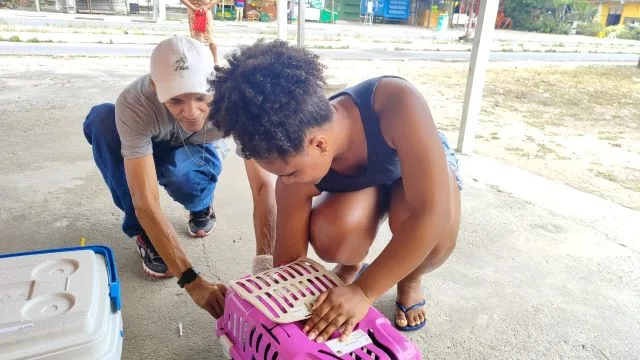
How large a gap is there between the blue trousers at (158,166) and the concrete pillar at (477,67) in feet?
5.83

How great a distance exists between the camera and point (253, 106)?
0.95m

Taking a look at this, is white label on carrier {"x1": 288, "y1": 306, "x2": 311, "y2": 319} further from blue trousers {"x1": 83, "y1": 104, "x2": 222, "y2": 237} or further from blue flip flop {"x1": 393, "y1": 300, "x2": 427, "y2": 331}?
blue trousers {"x1": 83, "y1": 104, "x2": 222, "y2": 237}

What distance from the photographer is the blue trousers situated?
1629mm

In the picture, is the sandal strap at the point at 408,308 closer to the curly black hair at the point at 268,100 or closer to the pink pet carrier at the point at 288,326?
the pink pet carrier at the point at 288,326

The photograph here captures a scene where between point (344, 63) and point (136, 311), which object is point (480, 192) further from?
point (344, 63)

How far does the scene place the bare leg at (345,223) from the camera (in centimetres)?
134

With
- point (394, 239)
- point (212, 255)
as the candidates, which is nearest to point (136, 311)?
point (212, 255)

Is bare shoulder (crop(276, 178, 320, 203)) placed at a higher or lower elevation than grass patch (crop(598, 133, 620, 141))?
higher

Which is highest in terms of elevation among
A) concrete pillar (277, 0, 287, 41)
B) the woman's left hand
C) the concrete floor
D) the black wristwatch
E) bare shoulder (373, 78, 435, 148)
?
concrete pillar (277, 0, 287, 41)

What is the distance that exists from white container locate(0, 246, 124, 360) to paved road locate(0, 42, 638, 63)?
4127 mm

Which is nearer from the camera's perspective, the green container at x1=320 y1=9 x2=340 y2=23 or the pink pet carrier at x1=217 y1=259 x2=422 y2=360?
the pink pet carrier at x1=217 y1=259 x2=422 y2=360

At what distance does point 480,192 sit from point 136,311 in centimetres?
173

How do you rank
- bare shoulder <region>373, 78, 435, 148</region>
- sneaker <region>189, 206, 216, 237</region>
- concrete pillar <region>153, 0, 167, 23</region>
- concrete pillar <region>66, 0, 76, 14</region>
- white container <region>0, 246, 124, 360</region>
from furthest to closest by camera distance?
concrete pillar <region>66, 0, 76, 14</region>, concrete pillar <region>153, 0, 167, 23</region>, sneaker <region>189, 206, 216, 237</region>, bare shoulder <region>373, 78, 435, 148</region>, white container <region>0, 246, 124, 360</region>

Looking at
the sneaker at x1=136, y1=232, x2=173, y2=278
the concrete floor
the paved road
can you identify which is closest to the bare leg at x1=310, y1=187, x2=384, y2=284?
the concrete floor
